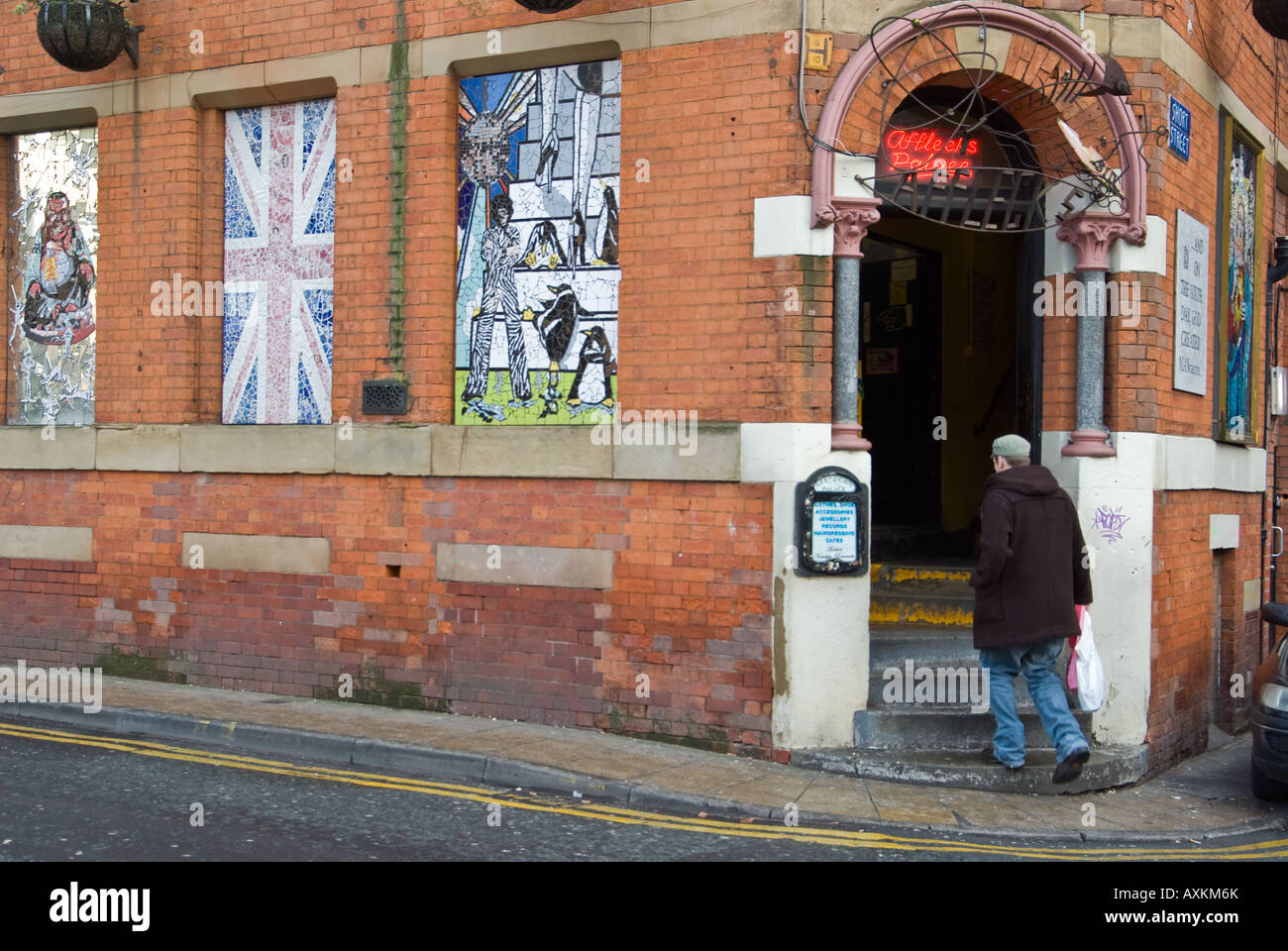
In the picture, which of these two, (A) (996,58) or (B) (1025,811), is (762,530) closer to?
(B) (1025,811)

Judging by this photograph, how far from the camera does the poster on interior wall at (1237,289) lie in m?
10.7

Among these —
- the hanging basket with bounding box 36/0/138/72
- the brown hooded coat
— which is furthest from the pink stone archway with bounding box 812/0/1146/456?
the hanging basket with bounding box 36/0/138/72

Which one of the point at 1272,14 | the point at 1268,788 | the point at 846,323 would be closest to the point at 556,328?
the point at 846,323

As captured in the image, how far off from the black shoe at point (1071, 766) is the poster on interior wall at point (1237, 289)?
3.83 meters

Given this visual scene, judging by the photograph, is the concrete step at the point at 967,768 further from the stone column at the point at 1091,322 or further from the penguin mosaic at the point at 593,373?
the penguin mosaic at the point at 593,373

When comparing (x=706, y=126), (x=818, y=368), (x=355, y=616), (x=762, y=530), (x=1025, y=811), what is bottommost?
(x=1025, y=811)

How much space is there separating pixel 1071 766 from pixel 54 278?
912 centimetres

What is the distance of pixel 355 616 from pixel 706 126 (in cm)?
439

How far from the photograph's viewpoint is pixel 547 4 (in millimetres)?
9289

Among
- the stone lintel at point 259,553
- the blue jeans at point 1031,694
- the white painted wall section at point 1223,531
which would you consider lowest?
the blue jeans at point 1031,694

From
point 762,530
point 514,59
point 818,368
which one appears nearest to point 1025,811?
point 762,530

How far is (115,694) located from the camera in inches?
408

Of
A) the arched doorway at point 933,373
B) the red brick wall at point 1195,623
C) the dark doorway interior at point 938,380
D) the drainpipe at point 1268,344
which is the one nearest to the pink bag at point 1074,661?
the red brick wall at point 1195,623

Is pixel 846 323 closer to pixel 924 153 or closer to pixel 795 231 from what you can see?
pixel 795 231
